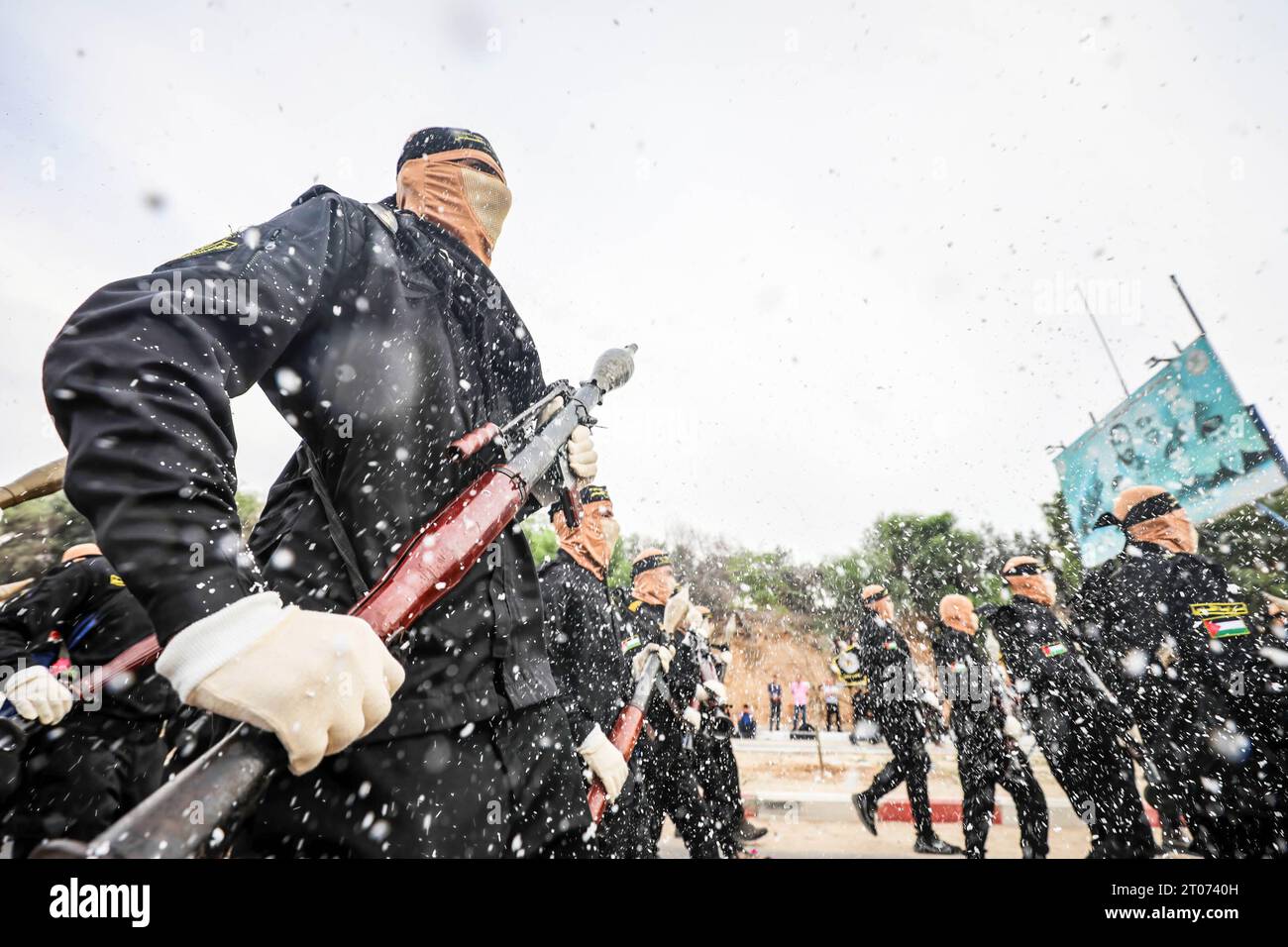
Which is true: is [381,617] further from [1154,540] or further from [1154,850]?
[1154,540]

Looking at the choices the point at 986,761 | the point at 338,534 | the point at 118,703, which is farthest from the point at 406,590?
the point at 986,761

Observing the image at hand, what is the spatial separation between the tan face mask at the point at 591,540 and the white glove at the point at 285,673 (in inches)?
125

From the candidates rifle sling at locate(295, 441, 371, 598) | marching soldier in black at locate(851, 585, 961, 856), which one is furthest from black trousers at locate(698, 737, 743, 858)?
rifle sling at locate(295, 441, 371, 598)

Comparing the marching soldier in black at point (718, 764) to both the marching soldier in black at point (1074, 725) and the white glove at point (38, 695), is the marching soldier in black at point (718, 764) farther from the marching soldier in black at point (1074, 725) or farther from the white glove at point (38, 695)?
the white glove at point (38, 695)

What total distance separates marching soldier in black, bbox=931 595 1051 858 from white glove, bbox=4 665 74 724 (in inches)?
283

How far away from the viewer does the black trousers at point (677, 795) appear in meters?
5.21

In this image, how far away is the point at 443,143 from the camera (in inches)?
78.5

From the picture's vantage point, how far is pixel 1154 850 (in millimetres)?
4551

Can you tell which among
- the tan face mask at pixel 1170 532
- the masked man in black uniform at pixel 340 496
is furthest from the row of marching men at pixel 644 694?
the tan face mask at pixel 1170 532

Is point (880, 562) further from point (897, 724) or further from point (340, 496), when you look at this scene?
point (340, 496)

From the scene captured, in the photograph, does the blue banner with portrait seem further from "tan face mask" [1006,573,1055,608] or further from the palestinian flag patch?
the palestinian flag patch

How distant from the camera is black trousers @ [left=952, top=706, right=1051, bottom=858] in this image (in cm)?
539

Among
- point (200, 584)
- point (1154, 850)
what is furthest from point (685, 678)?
point (200, 584)
